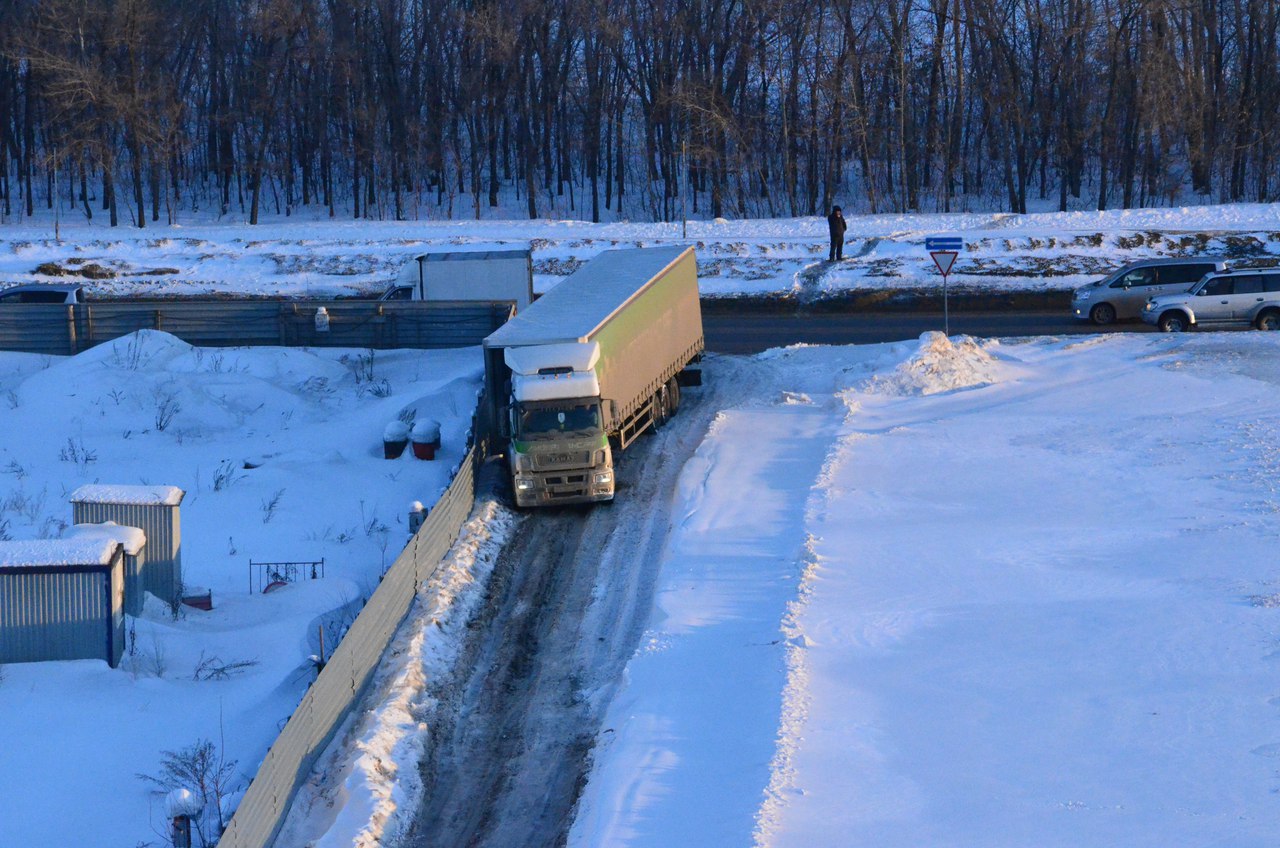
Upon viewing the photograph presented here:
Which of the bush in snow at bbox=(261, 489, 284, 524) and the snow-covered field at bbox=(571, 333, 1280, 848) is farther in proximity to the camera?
the bush in snow at bbox=(261, 489, 284, 524)

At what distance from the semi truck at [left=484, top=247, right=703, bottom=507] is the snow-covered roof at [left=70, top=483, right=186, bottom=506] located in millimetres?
5504

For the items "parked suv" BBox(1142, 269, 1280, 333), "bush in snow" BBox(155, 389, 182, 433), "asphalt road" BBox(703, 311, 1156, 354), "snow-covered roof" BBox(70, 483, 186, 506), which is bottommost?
"snow-covered roof" BBox(70, 483, 186, 506)

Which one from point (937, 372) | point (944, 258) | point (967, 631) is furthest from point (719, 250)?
point (967, 631)

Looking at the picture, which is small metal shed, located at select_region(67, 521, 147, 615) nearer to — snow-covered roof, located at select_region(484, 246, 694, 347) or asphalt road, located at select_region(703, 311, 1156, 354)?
snow-covered roof, located at select_region(484, 246, 694, 347)

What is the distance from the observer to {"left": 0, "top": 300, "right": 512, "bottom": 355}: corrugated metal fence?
3095 centimetres

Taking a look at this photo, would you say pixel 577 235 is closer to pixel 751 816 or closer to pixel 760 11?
pixel 760 11

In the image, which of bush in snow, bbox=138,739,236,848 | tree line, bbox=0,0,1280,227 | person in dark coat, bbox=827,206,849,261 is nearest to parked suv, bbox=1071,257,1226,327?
person in dark coat, bbox=827,206,849,261

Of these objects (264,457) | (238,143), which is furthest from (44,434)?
(238,143)

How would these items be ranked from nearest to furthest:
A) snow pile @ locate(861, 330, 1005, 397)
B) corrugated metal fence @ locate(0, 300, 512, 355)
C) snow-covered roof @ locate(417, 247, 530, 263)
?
snow pile @ locate(861, 330, 1005, 397) < corrugated metal fence @ locate(0, 300, 512, 355) < snow-covered roof @ locate(417, 247, 530, 263)

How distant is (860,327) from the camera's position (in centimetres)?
3453

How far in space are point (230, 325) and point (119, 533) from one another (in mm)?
15621

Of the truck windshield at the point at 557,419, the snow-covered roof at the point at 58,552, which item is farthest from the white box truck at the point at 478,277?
the snow-covered roof at the point at 58,552

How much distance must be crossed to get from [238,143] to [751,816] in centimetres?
6560

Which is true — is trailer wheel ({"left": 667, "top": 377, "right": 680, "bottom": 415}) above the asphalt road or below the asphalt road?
below
